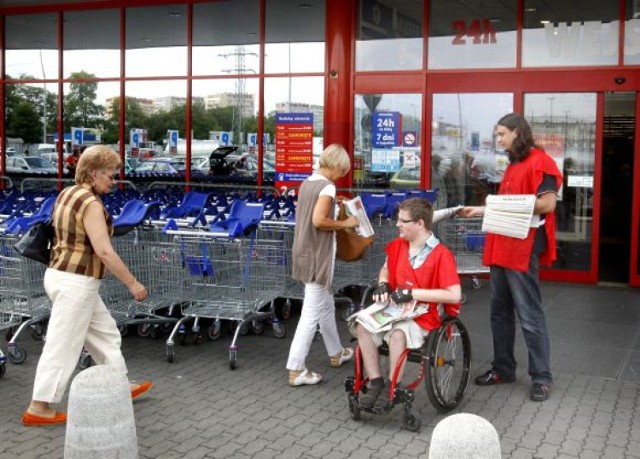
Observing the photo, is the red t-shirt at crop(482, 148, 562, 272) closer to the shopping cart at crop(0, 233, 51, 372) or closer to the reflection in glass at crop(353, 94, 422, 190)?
the shopping cart at crop(0, 233, 51, 372)

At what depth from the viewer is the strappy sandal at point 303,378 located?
6.51m

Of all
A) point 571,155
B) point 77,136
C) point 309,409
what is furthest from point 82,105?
point 309,409

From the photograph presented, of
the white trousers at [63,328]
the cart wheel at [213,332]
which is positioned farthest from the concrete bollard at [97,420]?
the cart wheel at [213,332]

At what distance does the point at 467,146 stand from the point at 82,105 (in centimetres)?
749

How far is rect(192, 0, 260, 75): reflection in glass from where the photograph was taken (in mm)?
13930

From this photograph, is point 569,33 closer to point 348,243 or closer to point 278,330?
point 278,330

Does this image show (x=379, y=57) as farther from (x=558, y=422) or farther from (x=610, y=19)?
(x=558, y=422)

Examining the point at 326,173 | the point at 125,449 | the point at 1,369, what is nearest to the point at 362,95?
the point at 326,173

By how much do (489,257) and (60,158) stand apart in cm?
1139

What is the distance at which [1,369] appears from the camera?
6.63 metres

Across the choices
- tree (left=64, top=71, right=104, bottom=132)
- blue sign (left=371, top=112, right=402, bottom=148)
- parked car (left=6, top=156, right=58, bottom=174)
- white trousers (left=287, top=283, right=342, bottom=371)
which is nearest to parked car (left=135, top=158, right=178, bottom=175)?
tree (left=64, top=71, right=104, bottom=132)

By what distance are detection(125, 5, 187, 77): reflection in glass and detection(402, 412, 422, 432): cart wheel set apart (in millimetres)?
10156

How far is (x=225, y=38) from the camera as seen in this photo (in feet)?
46.3

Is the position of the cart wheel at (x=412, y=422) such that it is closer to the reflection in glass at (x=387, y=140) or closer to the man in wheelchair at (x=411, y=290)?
the man in wheelchair at (x=411, y=290)
